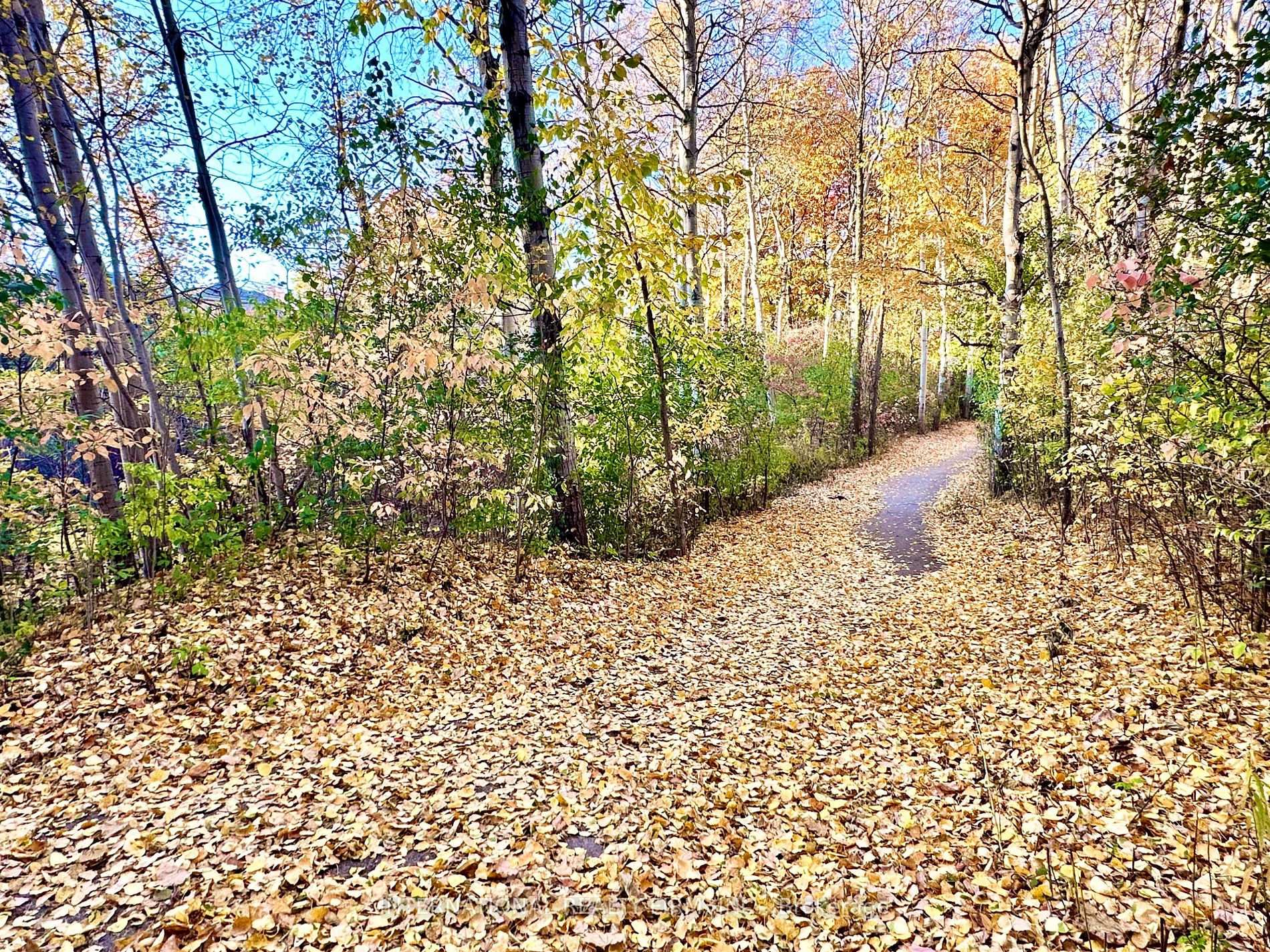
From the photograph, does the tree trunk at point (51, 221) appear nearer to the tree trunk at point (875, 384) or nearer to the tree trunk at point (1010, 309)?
the tree trunk at point (1010, 309)

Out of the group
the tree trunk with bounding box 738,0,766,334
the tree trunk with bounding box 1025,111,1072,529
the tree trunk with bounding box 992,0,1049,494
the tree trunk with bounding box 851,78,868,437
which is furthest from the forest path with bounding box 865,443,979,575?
the tree trunk with bounding box 738,0,766,334

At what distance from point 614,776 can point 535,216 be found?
16.7ft

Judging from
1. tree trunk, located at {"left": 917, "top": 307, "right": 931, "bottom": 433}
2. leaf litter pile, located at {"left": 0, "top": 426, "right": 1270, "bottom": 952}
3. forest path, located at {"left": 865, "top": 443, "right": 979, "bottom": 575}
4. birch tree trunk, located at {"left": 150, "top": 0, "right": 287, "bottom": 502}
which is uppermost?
birch tree trunk, located at {"left": 150, "top": 0, "right": 287, "bottom": 502}

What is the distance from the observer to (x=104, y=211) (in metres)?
5.51

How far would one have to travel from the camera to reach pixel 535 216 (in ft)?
19.4

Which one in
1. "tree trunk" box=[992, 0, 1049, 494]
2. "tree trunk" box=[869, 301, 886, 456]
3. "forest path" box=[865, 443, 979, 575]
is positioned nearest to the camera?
"forest path" box=[865, 443, 979, 575]

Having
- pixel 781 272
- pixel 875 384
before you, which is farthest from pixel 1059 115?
pixel 781 272

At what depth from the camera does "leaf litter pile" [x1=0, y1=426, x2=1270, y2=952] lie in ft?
7.91

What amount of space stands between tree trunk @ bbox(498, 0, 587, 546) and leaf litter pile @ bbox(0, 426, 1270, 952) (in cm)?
207

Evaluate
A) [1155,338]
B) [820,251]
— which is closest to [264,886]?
[1155,338]

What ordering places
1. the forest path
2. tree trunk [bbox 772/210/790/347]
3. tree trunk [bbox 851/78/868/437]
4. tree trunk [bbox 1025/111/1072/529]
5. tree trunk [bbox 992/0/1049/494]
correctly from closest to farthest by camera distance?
tree trunk [bbox 1025/111/1072/529], the forest path, tree trunk [bbox 992/0/1049/494], tree trunk [bbox 851/78/868/437], tree trunk [bbox 772/210/790/347]

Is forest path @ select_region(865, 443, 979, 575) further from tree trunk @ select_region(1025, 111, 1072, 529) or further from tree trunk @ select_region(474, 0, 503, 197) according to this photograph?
tree trunk @ select_region(474, 0, 503, 197)

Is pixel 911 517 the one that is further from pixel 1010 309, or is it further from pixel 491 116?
pixel 491 116

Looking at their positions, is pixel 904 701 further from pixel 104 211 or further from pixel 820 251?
pixel 820 251
